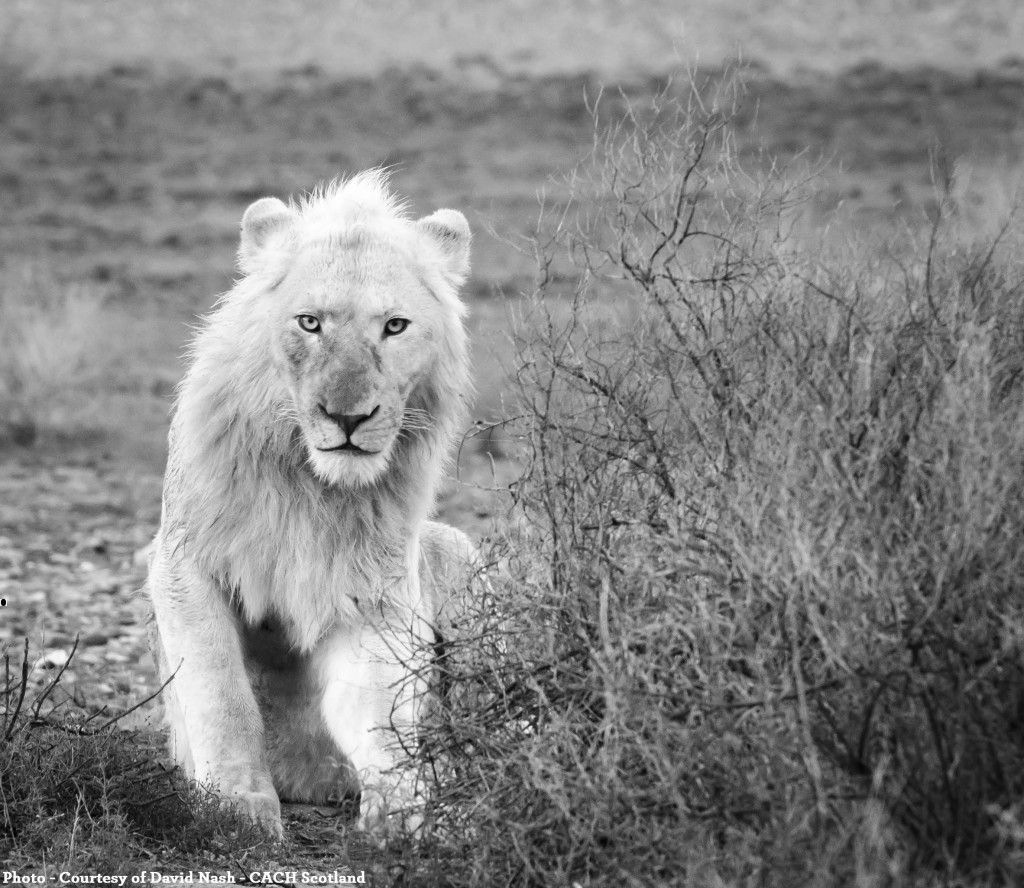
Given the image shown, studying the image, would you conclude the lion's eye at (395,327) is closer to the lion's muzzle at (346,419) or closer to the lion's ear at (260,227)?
the lion's muzzle at (346,419)

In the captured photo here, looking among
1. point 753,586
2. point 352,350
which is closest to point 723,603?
point 753,586

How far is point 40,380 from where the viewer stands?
13.9m

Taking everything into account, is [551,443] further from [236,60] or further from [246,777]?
[236,60]

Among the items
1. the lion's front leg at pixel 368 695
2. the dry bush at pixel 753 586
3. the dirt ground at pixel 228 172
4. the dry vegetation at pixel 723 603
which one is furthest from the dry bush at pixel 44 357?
the dry bush at pixel 753 586

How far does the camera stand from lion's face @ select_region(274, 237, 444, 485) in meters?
5.14

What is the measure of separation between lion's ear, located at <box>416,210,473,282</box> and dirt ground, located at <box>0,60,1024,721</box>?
11.7 feet

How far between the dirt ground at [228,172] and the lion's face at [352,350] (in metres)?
4.10

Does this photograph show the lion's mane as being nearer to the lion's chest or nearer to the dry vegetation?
the lion's chest

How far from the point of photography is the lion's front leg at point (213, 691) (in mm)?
5234

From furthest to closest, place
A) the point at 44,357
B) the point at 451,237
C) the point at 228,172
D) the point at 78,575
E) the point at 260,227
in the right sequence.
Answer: the point at 228,172, the point at 44,357, the point at 78,575, the point at 451,237, the point at 260,227

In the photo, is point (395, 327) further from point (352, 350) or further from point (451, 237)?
point (451, 237)

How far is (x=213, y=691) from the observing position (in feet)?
17.5

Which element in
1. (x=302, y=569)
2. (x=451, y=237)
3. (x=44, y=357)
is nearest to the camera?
(x=302, y=569)

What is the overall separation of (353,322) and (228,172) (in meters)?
20.4
